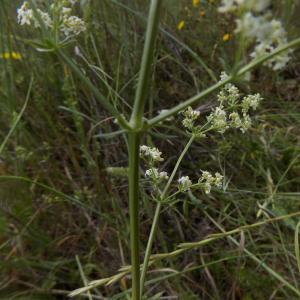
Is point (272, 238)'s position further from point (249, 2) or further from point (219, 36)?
point (249, 2)

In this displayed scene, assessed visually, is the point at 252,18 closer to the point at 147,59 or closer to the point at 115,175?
the point at 147,59

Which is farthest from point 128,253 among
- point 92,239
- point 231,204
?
point 231,204

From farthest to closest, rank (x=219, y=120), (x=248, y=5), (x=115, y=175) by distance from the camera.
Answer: (x=115, y=175) < (x=219, y=120) < (x=248, y=5)

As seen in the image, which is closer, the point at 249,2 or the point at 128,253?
the point at 249,2

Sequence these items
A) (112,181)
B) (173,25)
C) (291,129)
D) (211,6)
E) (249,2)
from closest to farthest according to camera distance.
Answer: (249,2)
(112,181)
(291,129)
(173,25)
(211,6)

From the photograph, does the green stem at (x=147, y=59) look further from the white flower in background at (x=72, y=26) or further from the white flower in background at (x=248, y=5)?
the white flower in background at (x=72, y=26)

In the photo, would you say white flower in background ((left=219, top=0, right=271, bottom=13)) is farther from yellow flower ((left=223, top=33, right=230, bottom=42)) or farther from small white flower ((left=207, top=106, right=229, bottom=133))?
yellow flower ((left=223, top=33, right=230, bottom=42))

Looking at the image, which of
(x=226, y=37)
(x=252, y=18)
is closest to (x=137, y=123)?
(x=252, y=18)

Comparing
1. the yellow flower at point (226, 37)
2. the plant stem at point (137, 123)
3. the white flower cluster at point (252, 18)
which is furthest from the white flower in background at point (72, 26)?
the yellow flower at point (226, 37)
